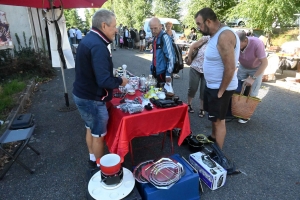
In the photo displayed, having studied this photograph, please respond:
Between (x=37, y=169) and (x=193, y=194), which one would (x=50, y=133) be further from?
(x=193, y=194)

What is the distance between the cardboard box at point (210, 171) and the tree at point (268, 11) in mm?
9766

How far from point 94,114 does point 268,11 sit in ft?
34.0

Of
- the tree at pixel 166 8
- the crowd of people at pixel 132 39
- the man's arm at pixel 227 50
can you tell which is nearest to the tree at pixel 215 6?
the crowd of people at pixel 132 39

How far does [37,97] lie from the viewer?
5312mm

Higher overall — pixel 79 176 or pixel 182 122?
pixel 182 122

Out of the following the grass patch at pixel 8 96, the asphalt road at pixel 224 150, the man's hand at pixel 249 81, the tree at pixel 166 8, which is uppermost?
the tree at pixel 166 8

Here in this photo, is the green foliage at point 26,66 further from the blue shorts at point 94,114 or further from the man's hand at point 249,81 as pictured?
the man's hand at point 249,81

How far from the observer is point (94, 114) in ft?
7.11

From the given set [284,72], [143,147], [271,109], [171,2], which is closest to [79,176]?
[143,147]

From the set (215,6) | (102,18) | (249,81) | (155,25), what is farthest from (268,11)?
(102,18)

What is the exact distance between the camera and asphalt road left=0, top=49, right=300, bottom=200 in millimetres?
2225

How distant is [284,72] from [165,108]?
24.6 ft

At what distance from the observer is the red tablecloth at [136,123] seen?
6.89 ft

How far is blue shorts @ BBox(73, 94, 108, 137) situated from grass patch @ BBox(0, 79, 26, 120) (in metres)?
2.48
